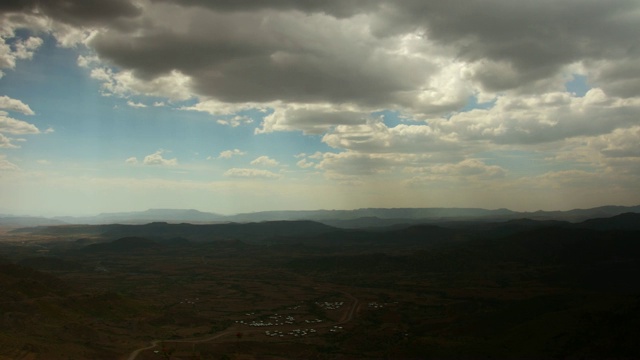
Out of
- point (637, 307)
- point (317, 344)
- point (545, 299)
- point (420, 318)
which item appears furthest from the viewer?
point (420, 318)

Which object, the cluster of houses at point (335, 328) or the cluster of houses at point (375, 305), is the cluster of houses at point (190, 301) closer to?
the cluster of houses at point (335, 328)

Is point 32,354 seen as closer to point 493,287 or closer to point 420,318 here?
point 420,318

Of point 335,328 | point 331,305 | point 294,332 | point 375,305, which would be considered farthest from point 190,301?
point 375,305

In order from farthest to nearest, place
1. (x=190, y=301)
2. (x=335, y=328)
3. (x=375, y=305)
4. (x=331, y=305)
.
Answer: (x=190, y=301) → (x=331, y=305) → (x=375, y=305) → (x=335, y=328)

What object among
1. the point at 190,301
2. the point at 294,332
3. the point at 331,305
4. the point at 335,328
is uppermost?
the point at 294,332

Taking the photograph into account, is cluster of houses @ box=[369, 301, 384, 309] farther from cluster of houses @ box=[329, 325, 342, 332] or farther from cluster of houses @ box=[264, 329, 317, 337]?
cluster of houses @ box=[264, 329, 317, 337]

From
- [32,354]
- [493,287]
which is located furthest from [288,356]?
[493,287]

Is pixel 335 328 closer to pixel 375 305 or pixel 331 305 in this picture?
pixel 331 305

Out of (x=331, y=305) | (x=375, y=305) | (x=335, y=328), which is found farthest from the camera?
(x=331, y=305)

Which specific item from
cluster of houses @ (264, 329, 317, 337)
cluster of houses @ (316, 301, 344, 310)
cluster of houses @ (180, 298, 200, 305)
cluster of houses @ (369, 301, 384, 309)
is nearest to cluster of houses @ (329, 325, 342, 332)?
cluster of houses @ (264, 329, 317, 337)

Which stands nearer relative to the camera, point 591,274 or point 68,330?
point 68,330

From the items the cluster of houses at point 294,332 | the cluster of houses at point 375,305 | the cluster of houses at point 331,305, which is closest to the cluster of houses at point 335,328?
the cluster of houses at point 294,332
